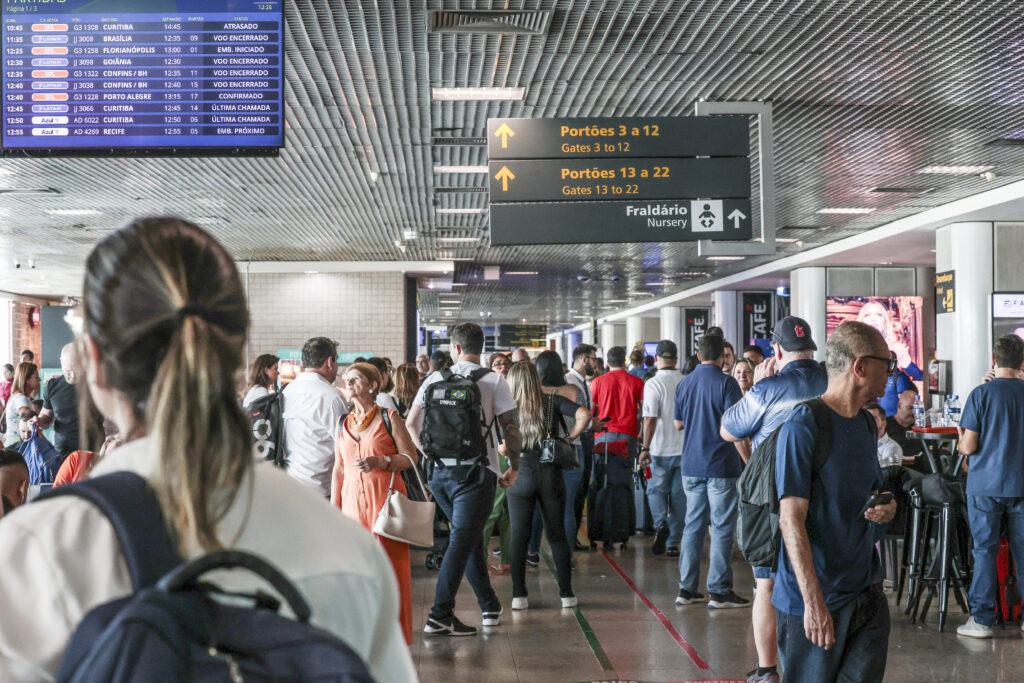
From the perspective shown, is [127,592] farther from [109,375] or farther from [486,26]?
[486,26]

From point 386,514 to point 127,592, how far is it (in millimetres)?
3977

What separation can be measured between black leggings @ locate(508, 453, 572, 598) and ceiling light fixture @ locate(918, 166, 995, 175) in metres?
5.95

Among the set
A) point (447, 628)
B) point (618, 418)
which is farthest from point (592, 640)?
point (618, 418)

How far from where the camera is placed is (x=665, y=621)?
20.5 ft

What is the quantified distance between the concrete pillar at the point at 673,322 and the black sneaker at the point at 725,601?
75.0 feet

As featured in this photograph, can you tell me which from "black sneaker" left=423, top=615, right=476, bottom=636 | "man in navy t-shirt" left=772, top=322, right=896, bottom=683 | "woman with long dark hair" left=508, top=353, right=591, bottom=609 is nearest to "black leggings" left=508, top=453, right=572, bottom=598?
"woman with long dark hair" left=508, top=353, right=591, bottom=609

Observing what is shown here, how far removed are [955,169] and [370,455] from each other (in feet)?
25.3

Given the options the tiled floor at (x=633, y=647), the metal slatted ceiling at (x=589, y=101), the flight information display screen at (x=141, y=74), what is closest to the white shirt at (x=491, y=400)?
the tiled floor at (x=633, y=647)

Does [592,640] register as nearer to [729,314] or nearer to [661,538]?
[661,538]

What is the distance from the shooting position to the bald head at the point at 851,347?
3223 millimetres

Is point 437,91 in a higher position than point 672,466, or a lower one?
higher

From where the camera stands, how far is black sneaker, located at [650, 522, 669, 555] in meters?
8.64

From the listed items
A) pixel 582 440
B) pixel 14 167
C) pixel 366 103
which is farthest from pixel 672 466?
pixel 14 167

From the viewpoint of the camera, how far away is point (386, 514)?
4918mm
